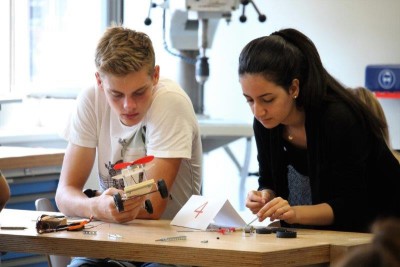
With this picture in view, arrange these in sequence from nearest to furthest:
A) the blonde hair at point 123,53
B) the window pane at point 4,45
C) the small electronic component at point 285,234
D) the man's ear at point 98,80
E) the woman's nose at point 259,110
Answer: the small electronic component at point 285,234
the woman's nose at point 259,110
the blonde hair at point 123,53
the man's ear at point 98,80
the window pane at point 4,45

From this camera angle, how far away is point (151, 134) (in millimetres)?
2398

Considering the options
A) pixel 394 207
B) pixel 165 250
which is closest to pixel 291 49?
pixel 394 207

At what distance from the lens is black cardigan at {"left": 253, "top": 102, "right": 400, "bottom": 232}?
214 centimetres

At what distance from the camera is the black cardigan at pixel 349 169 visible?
84.3 inches

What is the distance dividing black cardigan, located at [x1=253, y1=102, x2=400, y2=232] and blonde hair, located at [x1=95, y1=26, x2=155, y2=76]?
0.52 meters

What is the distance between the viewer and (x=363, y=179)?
7.17 feet

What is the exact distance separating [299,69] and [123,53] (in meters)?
0.52

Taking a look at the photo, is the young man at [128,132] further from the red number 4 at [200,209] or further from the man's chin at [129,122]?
the red number 4 at [200,209]

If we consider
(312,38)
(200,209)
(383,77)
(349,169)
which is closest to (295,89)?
(349,169)

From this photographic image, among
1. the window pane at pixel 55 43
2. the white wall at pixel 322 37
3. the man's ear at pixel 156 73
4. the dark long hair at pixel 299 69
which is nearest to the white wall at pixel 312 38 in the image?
the white wall at pixel 322 37

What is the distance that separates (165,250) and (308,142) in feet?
1.91

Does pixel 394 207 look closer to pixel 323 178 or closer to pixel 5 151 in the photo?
pixel 323 178

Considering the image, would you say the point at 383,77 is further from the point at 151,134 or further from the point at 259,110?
the point at 259,110

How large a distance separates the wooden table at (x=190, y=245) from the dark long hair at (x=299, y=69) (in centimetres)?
36
